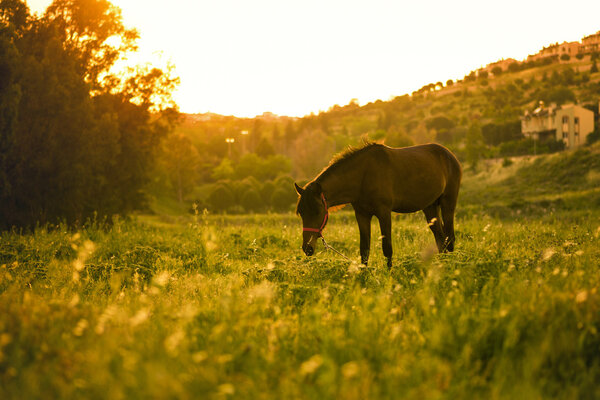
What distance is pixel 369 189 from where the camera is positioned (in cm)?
726

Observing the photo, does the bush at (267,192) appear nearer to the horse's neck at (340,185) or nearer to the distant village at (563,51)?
the horse's neck at (340,185)

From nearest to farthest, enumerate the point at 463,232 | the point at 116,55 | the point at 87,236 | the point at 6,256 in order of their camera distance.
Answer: the point at 6,256 → the point at 87,236 → the point at 463,232 → the point at 116,55

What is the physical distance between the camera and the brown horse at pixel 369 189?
279 inches

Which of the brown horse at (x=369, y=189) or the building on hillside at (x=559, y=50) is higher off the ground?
the building on hillside at (x=559, y=50)

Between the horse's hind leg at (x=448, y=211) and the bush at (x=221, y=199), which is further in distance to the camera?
the bush at (x=221, y=199)

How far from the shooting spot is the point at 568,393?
9.63 ft

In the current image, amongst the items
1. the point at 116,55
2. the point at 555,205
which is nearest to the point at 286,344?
the point at 116,55

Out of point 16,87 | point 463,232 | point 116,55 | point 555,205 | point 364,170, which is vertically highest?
point 116,55

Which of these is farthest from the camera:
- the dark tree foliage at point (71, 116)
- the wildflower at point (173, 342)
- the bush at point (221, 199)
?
the bush at point (221, 199)

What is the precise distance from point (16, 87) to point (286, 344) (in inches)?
802

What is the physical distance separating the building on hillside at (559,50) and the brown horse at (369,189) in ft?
671

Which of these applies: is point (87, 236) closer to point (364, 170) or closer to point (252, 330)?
point (364, 170)

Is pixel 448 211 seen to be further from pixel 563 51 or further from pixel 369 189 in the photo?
pixel 563 51

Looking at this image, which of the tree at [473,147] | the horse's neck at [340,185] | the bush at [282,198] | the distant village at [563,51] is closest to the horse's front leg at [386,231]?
the horse's neck at [340,185]
